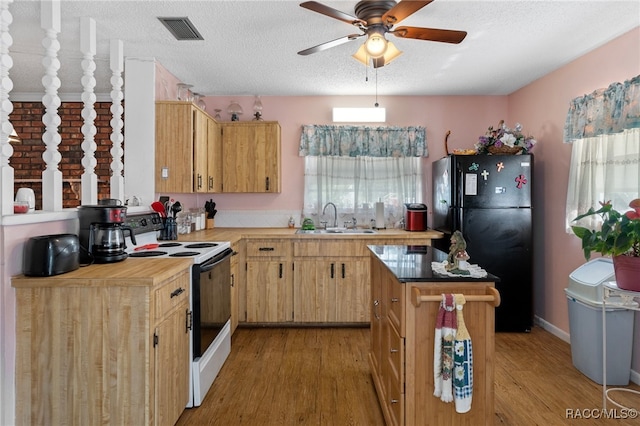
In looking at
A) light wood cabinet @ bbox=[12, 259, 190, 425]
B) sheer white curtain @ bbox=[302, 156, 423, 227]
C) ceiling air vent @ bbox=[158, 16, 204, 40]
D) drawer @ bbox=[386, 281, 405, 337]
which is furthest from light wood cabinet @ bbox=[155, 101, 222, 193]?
drawer @ bbox=[386, 281, 405, 337]

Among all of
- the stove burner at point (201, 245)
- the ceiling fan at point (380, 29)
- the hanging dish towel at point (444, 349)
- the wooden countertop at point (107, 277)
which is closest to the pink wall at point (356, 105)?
the stove burner at point (201, 245)

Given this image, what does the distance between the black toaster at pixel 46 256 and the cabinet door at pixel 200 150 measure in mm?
1650

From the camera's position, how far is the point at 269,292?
3.81 meters

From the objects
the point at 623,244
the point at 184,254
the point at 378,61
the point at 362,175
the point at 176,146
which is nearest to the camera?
the point at 623,244

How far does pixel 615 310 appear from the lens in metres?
2.62

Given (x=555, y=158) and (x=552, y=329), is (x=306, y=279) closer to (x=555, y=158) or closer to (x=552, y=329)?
(x=552, y=329)

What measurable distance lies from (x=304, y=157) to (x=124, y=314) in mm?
3105

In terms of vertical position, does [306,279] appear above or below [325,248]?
below

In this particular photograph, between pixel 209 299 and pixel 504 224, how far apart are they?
2876 millimetres

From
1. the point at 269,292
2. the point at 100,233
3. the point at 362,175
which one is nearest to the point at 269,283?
the point at 269,292

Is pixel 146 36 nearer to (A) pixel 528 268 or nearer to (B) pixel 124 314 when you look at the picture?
(B) pixel 124 314

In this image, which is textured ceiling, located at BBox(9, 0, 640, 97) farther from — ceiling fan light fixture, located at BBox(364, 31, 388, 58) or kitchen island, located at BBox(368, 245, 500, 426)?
kitchen island, located at BBox(368, 245, 500, 426)

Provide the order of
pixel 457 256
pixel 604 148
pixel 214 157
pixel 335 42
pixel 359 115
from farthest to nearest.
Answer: pixel 359 115
pixel 214 157
pixel 604 148
pixel 335 42
pixel 457 256

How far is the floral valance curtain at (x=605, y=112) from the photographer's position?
8.52 ft
